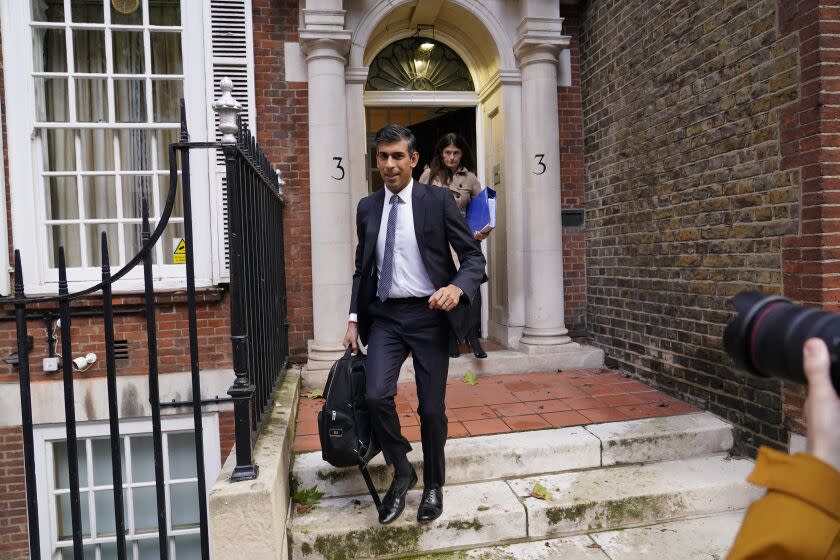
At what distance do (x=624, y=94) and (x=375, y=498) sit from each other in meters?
4.30

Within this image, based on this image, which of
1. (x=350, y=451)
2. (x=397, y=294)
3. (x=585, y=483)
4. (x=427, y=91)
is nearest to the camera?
(x=350, y=451)

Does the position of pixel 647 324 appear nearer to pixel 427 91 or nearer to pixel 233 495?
pixel 427 91

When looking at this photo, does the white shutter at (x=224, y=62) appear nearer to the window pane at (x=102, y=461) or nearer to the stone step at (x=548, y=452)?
the window pane at (x=102, y=461)

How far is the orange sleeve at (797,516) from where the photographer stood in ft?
2.68

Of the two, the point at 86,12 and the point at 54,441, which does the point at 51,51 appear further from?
the point at 54,441

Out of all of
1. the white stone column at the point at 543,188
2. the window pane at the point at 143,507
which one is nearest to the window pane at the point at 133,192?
the window pane at the point at 143,507

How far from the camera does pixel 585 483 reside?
11.3 ft

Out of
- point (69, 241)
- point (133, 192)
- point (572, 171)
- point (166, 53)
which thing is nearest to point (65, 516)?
point (69, 241)

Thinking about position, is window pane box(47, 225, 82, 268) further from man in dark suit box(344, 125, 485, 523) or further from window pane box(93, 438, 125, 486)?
man in dark suit box(344, 125, 485, 523)

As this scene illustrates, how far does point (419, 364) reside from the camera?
2979mm

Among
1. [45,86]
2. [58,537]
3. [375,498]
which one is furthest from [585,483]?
[45,86]

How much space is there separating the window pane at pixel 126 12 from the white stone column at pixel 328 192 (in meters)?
1.61

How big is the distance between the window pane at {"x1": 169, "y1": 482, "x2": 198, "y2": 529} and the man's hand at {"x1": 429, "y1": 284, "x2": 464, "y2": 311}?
13.0 ft

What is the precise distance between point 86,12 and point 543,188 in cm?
474
